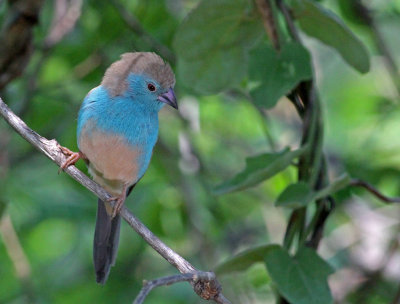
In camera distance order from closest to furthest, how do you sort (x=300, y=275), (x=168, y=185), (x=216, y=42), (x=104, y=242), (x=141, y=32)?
(x=300, y=275) → (x=216, y=42) → (x=104, y=242) → (x=141, y=32) → (x=168, y=185)

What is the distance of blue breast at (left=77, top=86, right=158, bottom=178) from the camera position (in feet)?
10.7

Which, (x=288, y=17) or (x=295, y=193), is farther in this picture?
(x=288, y=17)

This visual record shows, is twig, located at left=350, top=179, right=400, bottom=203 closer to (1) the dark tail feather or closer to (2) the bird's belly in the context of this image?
(2) the bird's belly

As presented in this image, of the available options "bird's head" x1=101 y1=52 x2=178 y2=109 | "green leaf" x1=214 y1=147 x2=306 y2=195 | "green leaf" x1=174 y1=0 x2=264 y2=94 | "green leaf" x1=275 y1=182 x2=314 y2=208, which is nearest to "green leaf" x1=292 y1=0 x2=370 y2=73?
"green leaf" x1=174 y1=0 x2=264 y2=94

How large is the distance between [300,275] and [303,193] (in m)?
0.31

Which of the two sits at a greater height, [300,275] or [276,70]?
[276,70]

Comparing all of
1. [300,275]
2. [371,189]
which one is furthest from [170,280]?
[371,189]

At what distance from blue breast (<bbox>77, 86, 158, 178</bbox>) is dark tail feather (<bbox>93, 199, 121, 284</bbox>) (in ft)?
1.00

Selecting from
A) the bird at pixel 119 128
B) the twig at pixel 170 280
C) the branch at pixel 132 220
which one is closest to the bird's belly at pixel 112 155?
the bird at pixel 119 128

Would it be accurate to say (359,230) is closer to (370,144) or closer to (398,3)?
(370,144)

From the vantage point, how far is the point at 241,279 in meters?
4.30

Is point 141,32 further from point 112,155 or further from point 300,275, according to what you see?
point 300,275

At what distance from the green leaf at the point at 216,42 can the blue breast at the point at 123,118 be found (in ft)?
1.11

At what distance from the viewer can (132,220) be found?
2.54 m
